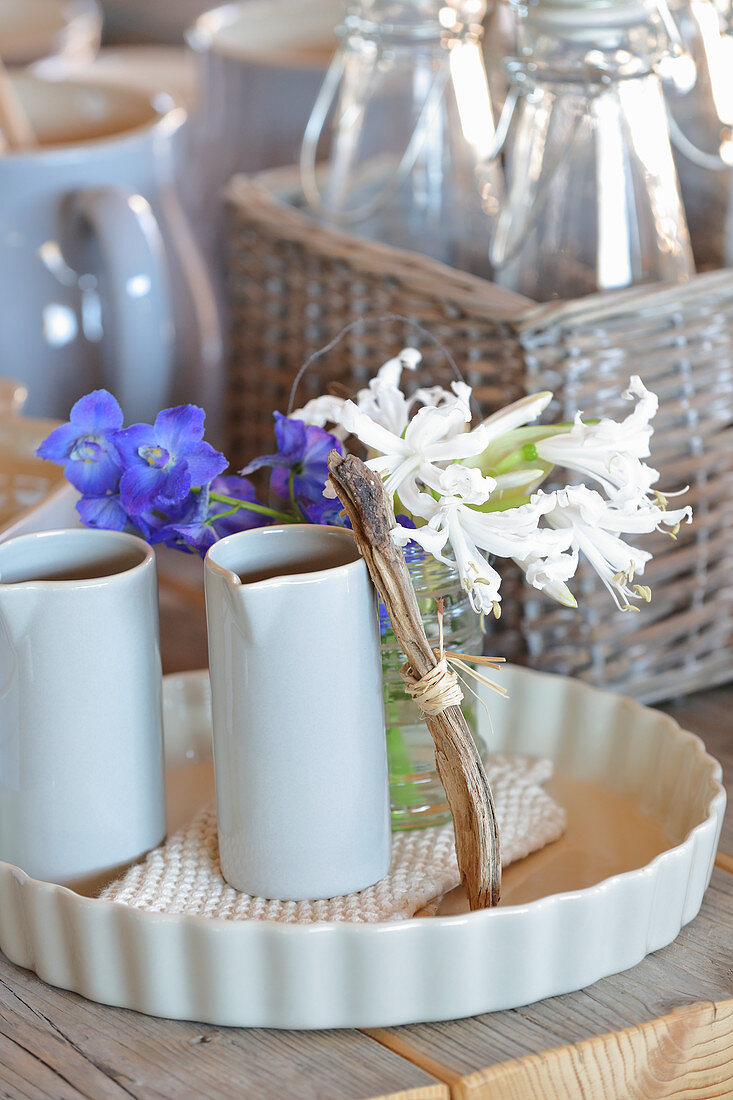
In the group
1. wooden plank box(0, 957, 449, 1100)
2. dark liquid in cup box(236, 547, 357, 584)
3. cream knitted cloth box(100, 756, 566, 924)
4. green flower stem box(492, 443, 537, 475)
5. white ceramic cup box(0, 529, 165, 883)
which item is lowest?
wooden plank box(0, 957, 449, 1100)

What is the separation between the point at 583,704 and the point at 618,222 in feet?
0.73

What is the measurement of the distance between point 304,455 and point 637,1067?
0.79 feet

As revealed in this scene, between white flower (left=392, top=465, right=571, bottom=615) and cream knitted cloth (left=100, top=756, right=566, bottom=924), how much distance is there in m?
0.11

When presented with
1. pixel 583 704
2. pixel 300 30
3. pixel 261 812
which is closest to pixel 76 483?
pixel 261 812

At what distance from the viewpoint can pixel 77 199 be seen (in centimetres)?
74

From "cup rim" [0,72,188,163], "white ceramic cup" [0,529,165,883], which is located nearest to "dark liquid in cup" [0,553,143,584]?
"white ceramic cup" [0,529,165,883]

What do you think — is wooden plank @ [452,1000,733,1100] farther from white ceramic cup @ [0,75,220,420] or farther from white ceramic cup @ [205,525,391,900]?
white ceramic cup @ [0,75,220,420]

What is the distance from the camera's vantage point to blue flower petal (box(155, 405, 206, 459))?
0.46 meters

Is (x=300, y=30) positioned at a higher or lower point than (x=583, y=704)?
higher

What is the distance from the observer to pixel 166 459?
1.52 feet

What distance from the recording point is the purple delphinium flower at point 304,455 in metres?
0.49

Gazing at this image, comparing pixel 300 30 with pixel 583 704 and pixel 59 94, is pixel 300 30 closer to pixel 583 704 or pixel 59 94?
pixel 59 94

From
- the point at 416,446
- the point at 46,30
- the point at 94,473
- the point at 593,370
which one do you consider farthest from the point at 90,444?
the point at 46,30

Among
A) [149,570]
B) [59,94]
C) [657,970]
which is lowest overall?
[657,970]
